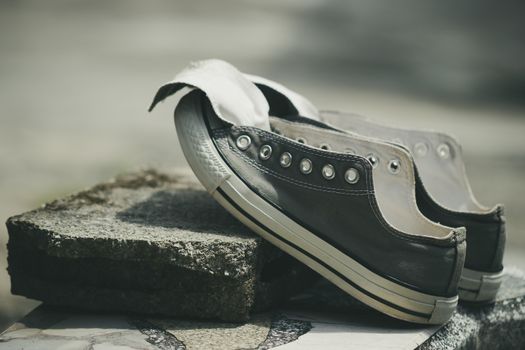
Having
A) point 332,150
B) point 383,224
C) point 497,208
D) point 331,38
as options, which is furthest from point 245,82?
point 331,38

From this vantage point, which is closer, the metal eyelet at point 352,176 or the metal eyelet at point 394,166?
the metal eyelet at point 352,176

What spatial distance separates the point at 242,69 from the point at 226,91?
14.6 ft

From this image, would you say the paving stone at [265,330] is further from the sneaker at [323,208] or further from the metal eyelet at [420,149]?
the metal eyelet at [420,149]

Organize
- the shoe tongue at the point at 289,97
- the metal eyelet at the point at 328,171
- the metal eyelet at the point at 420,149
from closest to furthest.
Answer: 1. the metal eyelet at the point at 328,171
2. the shoe tongue at the point at 289,97
3. the metal eyelet at the point at 420,149

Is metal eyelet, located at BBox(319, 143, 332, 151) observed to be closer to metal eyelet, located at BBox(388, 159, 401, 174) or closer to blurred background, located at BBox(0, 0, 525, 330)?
metal eyelet, located at BBox(388, 159, 401, 174)

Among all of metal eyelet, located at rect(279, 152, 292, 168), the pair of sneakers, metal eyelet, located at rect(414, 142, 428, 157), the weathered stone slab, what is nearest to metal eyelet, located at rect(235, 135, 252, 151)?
the pair of sneakers

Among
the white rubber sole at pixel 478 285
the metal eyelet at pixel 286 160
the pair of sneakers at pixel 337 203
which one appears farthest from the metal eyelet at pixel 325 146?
the white rubber sole at pixel 478 285

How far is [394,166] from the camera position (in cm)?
244

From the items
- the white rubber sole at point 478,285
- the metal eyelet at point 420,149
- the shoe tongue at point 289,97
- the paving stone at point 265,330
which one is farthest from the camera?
the metal eyelet at point 420,149

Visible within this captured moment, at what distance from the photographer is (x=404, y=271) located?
2215 millimetres

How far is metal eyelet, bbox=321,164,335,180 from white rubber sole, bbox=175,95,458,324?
0.48 feet

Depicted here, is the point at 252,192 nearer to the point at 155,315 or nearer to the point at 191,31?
the point at 155,315

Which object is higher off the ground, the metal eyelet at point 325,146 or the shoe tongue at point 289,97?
the shoe tongue at point 289,97

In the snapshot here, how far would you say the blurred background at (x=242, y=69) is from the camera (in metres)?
4.99
